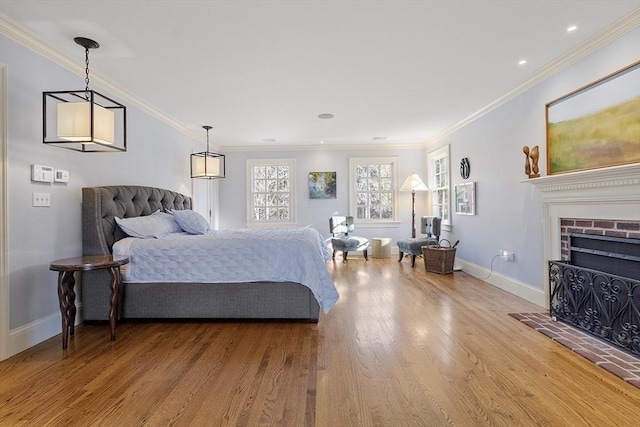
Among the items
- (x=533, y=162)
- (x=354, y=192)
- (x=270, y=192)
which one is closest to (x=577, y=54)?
(x=533, y=162)

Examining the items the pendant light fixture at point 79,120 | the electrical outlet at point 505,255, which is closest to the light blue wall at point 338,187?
the electrical outlet at point 505,255

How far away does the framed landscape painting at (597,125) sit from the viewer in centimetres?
238

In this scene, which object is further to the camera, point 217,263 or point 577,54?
point 217,263

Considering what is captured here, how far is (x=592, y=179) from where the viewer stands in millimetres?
2607

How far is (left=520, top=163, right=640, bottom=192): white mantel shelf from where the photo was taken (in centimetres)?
229

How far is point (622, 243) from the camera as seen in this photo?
2453 millimetres

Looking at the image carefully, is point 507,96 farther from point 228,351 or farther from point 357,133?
point 228,351

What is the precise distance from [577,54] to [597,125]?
2.27 ft

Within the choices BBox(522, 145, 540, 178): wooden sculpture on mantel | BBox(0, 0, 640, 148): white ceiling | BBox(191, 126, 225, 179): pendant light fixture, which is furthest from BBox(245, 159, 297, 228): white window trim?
BBox(522, 145, 540, 178): wooden sculpture on mantel

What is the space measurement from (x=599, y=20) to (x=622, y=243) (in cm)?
165

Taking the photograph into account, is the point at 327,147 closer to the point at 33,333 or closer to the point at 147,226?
the point at 147,226

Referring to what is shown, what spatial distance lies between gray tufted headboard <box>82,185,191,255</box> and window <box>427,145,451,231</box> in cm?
480

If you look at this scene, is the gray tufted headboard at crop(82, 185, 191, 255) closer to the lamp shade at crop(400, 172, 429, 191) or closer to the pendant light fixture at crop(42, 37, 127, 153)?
the pendant light fixture at crop(42, 37, 127, 153)

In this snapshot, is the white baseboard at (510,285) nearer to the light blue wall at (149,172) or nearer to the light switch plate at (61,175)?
the light blue wall at (149,172)
